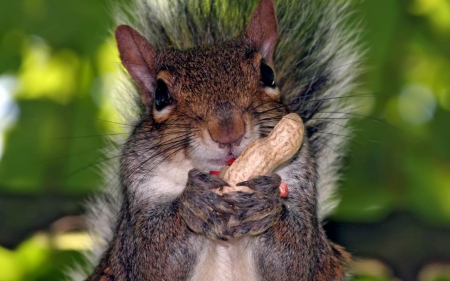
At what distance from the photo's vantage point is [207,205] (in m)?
1.38

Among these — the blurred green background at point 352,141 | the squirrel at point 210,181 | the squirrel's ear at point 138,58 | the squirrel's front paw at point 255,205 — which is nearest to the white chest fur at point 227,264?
the squirrel at point 210,181

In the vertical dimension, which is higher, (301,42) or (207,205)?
(301,42)

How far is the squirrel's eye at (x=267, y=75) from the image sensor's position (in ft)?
5.16

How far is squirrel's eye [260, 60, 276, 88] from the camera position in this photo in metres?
1.57

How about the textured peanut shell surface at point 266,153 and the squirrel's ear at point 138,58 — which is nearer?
the textured peanut shell surface at point 266,153

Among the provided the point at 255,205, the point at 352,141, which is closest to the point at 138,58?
the point at 255,205

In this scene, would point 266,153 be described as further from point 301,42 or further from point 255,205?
point 301,42

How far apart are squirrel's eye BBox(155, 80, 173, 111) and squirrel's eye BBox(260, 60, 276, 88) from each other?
22 cm

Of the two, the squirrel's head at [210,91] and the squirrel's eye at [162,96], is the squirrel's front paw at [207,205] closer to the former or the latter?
the squirrel's head at [210,91]

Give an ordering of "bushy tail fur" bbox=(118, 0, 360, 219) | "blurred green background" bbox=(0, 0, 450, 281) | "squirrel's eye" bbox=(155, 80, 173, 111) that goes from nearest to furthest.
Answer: "squirrel's eye" bbox=(155, 80, 173, 111) < "bushy tail fur" bbox=(118, 0, 360, 219) < "blurred green background" bbox=(0, 0, 450, 281)

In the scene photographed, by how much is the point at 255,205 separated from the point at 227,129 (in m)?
0.17

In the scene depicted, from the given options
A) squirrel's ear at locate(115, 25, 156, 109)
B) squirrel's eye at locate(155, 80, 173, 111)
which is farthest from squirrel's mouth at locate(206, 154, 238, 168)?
squirrel's ear at locate(115, 25, 156, 109)

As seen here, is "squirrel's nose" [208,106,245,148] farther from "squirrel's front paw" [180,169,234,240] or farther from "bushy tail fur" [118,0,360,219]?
"bushy tail fur" [118,0,360,219]

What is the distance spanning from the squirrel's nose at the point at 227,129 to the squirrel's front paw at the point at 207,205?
0.08 meters
